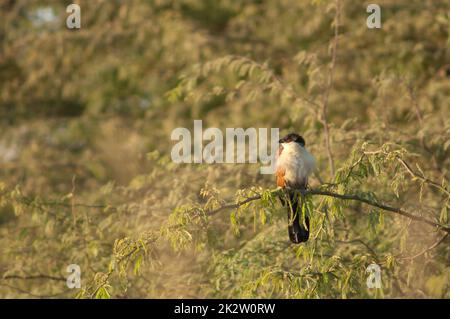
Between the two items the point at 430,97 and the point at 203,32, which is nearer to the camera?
the point at 430,97

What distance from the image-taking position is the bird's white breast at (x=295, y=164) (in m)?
5.05

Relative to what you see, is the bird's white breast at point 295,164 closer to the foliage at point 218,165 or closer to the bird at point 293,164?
the bird at point 293,164

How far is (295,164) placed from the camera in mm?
5047

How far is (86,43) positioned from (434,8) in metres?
5.17

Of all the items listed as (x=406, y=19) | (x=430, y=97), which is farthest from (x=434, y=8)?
(x=430, y=97)

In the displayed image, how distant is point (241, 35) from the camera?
33.8 ft

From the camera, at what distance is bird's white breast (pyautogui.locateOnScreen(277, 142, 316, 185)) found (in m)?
5.05

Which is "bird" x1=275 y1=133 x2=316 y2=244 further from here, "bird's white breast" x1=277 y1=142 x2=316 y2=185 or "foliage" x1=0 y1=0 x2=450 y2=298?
"foliage" x1=0 y1=0 x2=450 y2=298

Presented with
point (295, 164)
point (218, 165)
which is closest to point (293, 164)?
point (295, 164)

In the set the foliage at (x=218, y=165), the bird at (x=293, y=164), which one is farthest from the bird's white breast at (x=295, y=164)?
the foliage at (x=218, y=165)

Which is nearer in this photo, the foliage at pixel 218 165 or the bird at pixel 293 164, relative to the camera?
the foliage at pixel 218 165

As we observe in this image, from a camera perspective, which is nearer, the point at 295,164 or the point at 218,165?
the point at 295,164

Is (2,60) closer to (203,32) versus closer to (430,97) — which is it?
(203,32)

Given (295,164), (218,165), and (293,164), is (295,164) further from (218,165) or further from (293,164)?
(218,165)
